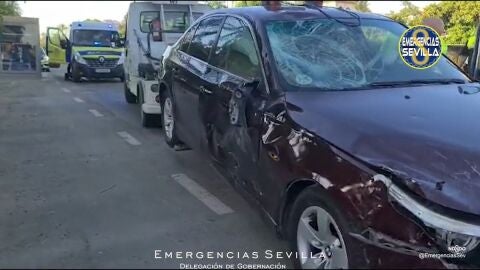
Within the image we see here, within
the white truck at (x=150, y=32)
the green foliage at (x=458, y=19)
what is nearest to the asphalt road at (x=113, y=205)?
the white truck at (x=150, y=32)

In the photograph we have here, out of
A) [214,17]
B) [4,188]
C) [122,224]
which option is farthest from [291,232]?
[4,188]

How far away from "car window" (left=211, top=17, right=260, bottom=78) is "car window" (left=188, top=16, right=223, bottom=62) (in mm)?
185

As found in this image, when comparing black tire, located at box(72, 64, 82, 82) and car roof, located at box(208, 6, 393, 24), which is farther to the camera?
black tire, located at box(72, 64, 82, 82)

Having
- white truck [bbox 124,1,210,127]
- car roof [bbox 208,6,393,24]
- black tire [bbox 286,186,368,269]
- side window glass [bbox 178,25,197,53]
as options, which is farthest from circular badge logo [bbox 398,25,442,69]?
white truck [bbox 124,1,210,127]

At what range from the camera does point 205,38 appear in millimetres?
5293

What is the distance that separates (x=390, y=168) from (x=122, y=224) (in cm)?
241

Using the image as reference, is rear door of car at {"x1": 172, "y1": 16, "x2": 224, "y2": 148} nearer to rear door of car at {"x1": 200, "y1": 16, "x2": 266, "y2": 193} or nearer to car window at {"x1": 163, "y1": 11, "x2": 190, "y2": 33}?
rear door of car at {"x1": 200, "y1": 16, "x2": 266, "y2": 193}

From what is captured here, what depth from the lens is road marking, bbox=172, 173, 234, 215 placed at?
4.72m

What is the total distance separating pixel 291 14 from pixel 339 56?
0.64 meters

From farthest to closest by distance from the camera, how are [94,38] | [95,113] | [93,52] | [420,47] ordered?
[94,38] < [93,52] < [95,113] < [420,47]

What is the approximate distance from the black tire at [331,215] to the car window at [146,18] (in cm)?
835

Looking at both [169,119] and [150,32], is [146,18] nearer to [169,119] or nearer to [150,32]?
[150,32]

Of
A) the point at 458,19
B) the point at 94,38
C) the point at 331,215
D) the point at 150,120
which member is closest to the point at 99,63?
the point at 94,38

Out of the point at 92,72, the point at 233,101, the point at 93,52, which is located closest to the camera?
the point at 233,101
